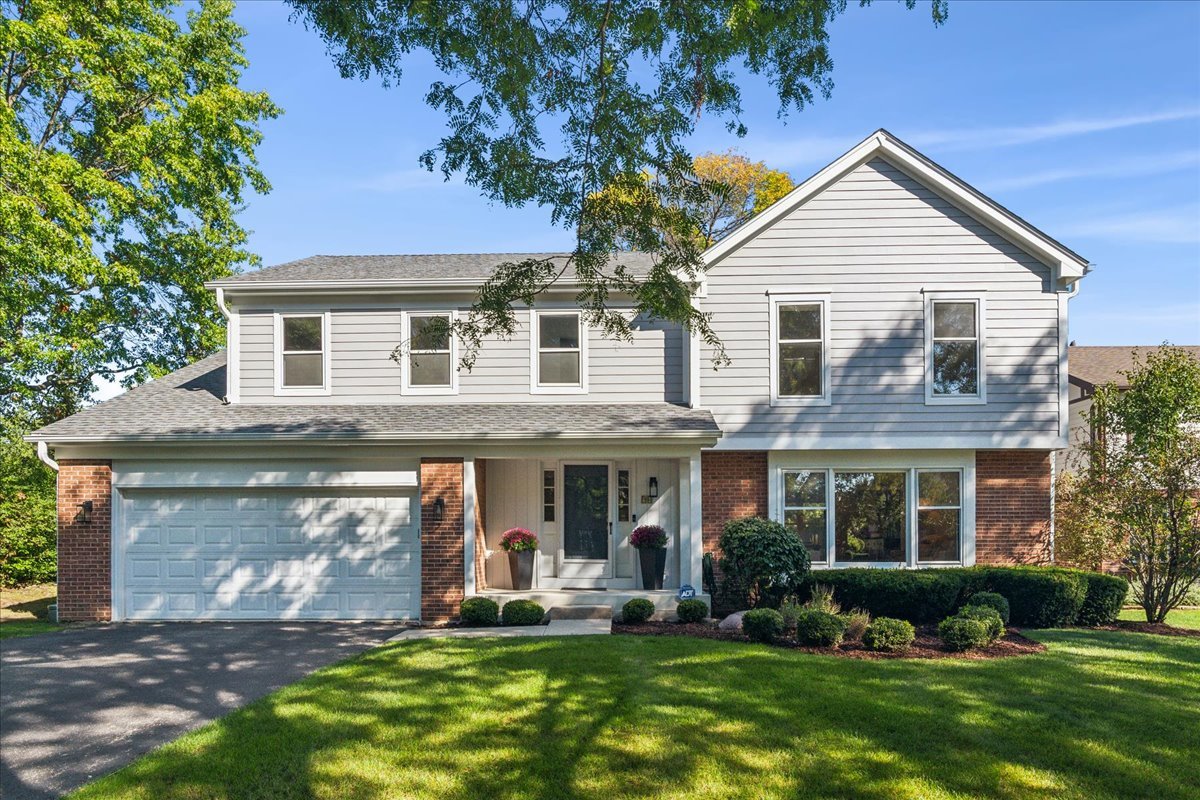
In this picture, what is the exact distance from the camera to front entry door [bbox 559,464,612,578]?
14922 mm

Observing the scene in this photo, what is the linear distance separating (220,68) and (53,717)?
18.9 meters

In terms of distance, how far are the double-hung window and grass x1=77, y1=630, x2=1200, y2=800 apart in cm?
609

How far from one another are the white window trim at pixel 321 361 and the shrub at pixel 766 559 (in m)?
7.73

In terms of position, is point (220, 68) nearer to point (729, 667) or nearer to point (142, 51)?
point (142, 51)

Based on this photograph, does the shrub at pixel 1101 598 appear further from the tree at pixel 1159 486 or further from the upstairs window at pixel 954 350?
the upstairs window at pixel 954 350

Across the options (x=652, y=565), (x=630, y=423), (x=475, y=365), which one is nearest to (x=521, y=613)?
(x=652, y=565)

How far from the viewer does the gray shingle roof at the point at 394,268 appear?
1557 centimetres

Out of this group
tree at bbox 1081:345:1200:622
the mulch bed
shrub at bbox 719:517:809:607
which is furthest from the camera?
tree at bbox 1081:345:1200:622

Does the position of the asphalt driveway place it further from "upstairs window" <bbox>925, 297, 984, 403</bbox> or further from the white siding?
"upstairs window" <bbox>925, 297, 984, 403</bbox>

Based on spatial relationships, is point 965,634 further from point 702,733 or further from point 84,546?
point 84,546

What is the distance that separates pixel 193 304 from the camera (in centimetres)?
2389

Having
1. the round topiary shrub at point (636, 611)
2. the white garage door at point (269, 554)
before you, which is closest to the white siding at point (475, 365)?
the white garage door at point (269, 554)

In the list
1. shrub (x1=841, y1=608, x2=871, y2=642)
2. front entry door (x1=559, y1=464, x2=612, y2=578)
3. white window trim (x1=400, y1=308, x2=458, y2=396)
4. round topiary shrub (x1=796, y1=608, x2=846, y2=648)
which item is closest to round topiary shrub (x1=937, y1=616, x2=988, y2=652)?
shrub (x1=841, y1=608, x2=871, y2=642)

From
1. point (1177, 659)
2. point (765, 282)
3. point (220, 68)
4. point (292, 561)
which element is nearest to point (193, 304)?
point (220, 68)
